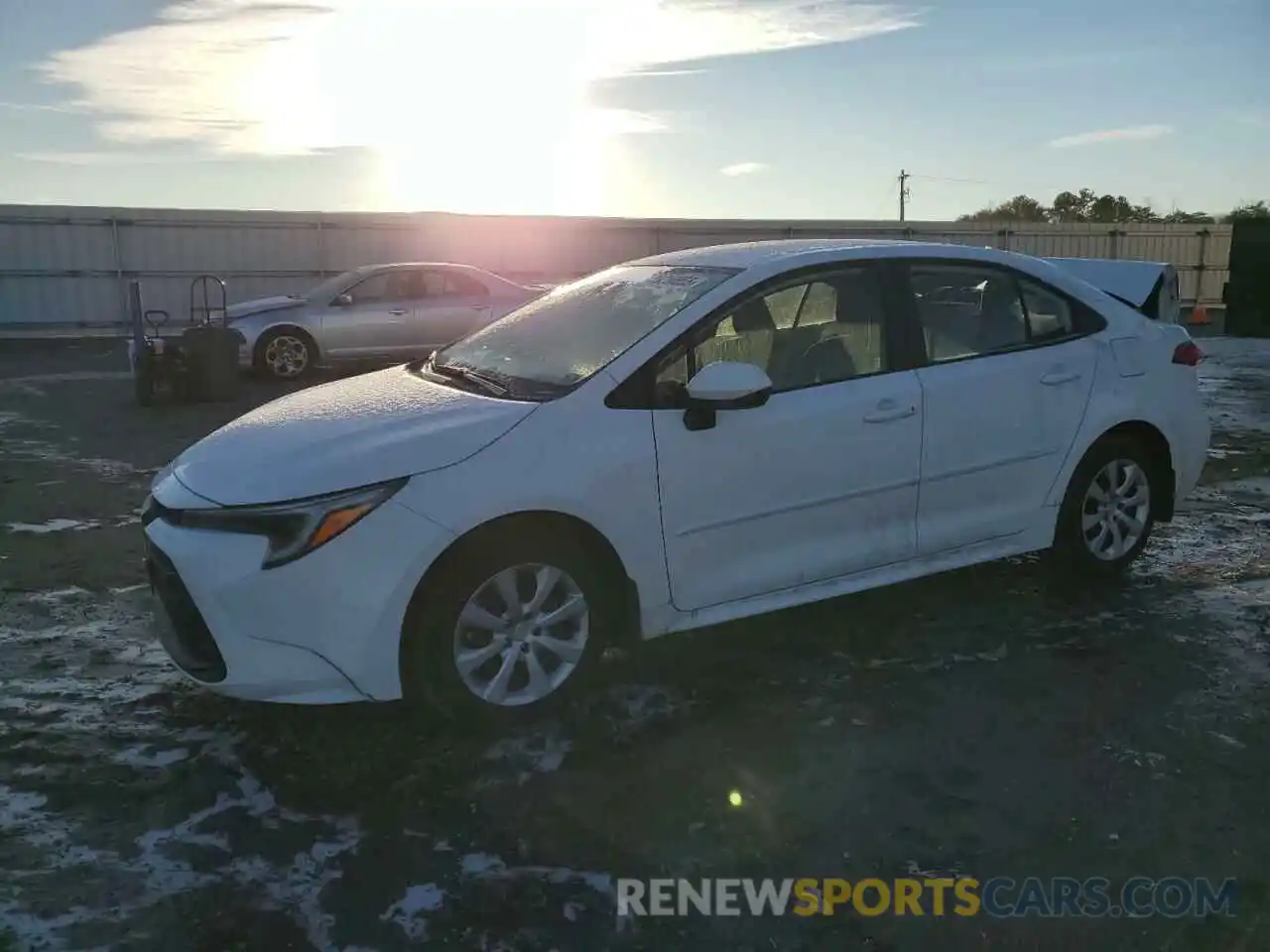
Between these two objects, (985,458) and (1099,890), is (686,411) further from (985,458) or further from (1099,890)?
(1099,890)

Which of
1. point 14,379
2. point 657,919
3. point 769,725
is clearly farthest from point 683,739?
point 14,379

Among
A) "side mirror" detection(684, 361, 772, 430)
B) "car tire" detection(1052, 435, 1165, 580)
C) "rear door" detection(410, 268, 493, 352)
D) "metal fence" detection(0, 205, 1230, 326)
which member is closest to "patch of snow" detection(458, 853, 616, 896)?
"side mirror" detection(684, 361, 772, 430)

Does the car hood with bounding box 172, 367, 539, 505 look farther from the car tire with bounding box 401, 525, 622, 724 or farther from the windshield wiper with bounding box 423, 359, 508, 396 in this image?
the car tire with bounding box 401, 525, 622, 724

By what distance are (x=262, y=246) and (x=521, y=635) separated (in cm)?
1938

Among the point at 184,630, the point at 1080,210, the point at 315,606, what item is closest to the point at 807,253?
the point at 315,606

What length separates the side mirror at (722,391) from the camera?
3.83 meters

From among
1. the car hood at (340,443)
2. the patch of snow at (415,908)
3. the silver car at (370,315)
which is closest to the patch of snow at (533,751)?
the patch of snow at (415,908)

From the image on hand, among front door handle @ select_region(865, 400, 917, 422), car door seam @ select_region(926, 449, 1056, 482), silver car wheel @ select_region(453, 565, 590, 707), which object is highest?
front door handle @ select_region(865, 400, 917, 422)

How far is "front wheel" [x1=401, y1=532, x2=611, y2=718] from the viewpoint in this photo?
11.6 ft

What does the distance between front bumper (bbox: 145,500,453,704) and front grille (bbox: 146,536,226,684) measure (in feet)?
0.04

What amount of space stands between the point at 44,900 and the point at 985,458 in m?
3.63

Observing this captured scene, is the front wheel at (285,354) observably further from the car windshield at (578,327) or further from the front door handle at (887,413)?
the front door handle at (887,413)

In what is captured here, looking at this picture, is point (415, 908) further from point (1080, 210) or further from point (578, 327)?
point (1080, 210)

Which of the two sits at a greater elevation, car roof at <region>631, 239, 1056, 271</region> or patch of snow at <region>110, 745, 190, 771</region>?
car roof at <region>631, 239, 1056, 271</region>
